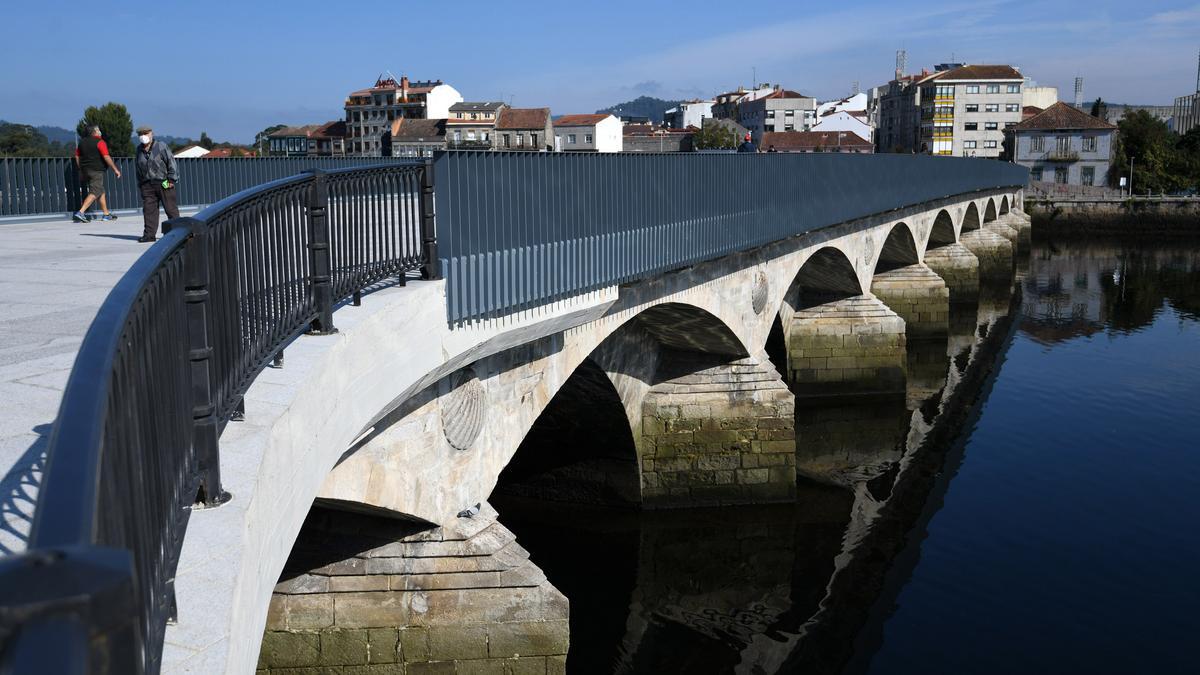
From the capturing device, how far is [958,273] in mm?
42156

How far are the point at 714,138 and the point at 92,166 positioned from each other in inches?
3298

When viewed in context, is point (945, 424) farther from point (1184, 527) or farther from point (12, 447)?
point (12, 447)

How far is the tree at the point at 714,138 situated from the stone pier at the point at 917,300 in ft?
199

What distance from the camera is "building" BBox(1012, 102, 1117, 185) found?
276 ft

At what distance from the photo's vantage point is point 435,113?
10056 cm

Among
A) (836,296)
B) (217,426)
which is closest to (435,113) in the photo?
(836,296)

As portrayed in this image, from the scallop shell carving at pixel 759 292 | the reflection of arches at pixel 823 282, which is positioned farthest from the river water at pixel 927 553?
the scallop shell carving at pixel 759 292

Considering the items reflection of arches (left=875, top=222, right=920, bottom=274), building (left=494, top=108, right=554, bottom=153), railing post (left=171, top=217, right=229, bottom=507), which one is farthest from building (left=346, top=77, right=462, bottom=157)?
railing post (left=171, top=217, right=229, bottom=507)

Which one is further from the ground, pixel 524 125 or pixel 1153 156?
pixel 524 125

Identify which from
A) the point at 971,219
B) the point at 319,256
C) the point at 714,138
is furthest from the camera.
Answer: the point at 714,138

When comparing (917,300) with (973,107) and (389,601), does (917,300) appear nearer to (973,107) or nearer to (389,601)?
(389,601)

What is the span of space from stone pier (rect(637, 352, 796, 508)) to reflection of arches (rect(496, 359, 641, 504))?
1.35 feet

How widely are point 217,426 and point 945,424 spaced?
71.6 feet

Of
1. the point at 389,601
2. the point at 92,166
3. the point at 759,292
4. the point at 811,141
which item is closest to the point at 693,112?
the point at 811,141
